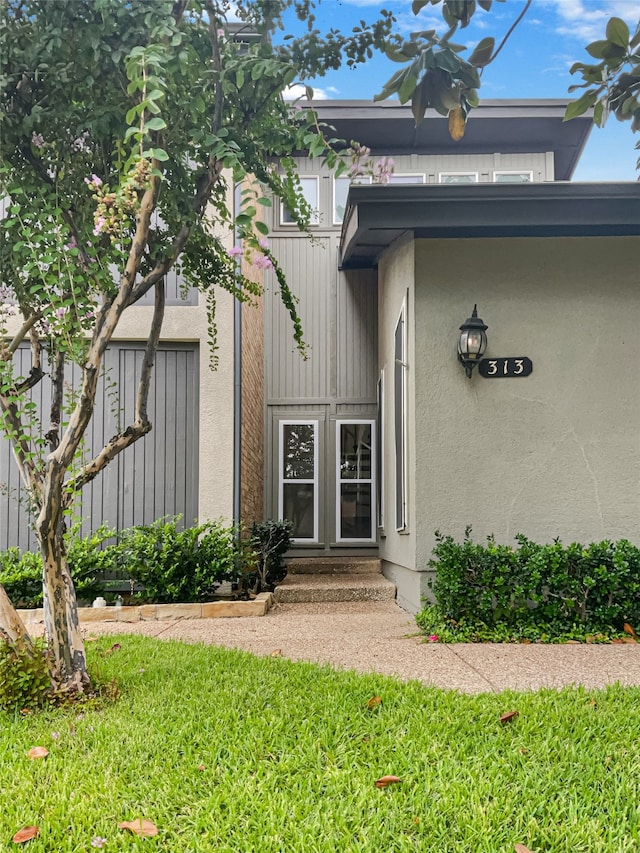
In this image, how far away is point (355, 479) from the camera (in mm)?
10773

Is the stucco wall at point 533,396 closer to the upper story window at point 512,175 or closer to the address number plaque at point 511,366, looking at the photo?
the address number plaque at point 511,366

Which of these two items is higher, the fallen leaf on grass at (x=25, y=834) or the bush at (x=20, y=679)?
the bush at (x=20, y=679)

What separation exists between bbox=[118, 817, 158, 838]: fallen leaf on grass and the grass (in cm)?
2

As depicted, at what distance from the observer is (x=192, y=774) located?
9.20 feet

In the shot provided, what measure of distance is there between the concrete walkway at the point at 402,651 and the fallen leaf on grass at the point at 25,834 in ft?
7.33

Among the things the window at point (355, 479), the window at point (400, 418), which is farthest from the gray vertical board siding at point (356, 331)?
the window at point (400, 418)

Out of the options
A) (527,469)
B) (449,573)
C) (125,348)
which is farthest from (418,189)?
(125,348)

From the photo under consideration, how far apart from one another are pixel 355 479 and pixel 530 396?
4599mm

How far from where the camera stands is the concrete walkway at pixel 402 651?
4242mm

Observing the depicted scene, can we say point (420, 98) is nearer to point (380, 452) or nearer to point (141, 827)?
point (141, 827)

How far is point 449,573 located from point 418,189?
3204mm

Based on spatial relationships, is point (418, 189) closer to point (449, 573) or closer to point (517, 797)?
point (449, 573)

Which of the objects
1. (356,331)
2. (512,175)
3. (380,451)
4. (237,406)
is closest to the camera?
(237,406)

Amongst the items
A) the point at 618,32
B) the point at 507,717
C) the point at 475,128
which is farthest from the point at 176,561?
the point at 475,128
